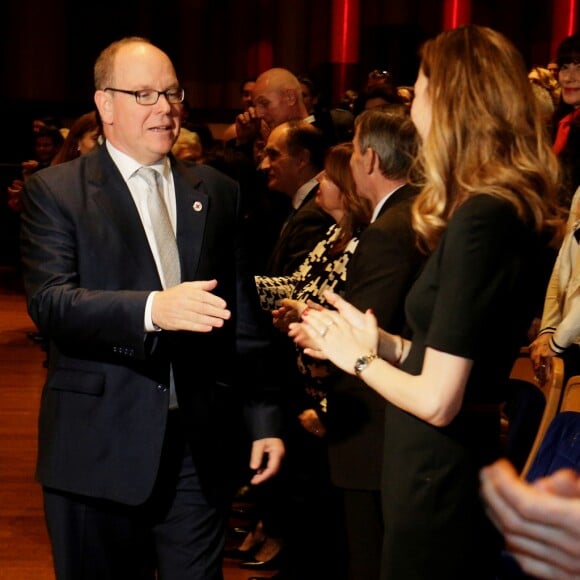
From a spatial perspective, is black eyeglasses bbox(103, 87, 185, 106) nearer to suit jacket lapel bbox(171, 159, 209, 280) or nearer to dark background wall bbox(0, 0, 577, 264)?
suit jacket lapel bbox(171, 159, 209, 280)

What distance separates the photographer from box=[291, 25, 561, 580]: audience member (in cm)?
214

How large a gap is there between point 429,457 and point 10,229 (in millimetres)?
10337

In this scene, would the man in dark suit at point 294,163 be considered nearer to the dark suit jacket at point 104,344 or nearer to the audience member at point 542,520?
the dark suit jacket at point 104,344

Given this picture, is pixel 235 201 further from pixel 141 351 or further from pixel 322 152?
pixel 322 152

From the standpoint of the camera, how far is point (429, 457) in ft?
7.55

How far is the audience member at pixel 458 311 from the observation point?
2.14m

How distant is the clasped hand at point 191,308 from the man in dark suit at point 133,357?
0.07 ft

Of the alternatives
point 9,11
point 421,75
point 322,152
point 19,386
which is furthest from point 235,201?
point 9,11

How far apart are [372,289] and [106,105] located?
31.2 inches

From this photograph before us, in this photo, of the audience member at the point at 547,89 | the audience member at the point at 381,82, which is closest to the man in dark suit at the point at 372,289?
the audience member at the point at 547,89

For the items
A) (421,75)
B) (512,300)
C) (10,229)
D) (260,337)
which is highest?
(421,75)

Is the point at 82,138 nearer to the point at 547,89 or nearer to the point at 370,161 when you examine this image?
the point at 370,161

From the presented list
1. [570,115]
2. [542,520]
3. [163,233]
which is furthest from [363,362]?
[570,115]

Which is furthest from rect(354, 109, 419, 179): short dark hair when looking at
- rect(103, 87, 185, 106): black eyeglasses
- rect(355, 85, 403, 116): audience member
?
rect(355, 85, 403, 116): audience member
